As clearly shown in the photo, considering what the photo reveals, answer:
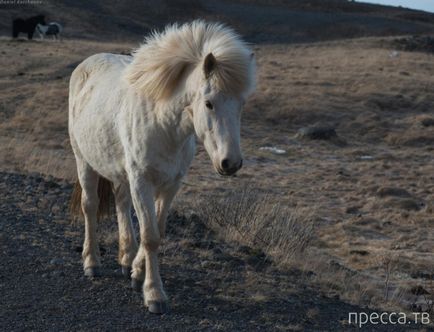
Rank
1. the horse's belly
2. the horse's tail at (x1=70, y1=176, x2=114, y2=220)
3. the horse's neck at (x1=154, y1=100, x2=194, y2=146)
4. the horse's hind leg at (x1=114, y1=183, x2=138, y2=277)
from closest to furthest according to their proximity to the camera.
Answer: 1. the horse's neck at (x1=154, y1=100, x2=194, y2=146)
2. the horse's belly
3. the horse's hind leg at (x1=114, y1=183, x2=138, y2=277)
4. the horse's tail at (x1=70, y1=176, x2=114, y2=220)

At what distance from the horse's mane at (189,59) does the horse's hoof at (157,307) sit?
1.44 metres

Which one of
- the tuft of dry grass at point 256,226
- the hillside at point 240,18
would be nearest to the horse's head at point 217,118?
the tuft of dry grass at point 256,226

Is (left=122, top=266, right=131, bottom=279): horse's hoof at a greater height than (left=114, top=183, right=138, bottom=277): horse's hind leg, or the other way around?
(left=114, top=183, right=138, bottom=277): horse's hind leg

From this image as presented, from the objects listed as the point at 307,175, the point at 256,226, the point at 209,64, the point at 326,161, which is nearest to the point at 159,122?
the point at 209,64

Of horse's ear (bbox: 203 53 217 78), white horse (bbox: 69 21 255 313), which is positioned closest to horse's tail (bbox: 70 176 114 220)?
white horse (bbox: 69 21 255 313)

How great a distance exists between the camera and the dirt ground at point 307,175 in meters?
5.86

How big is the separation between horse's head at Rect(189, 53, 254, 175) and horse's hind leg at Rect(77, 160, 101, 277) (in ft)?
5.88

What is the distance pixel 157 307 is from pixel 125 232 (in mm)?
1229

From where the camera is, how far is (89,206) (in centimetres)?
648

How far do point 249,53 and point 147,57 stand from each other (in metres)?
0.85

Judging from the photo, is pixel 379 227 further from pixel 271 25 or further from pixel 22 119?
pixel 271 25

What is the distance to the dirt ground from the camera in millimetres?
5855

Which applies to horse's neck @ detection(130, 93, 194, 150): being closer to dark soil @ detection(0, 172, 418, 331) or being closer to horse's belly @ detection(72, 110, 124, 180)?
horse's belly @ detection(72, 110, 124, 180)

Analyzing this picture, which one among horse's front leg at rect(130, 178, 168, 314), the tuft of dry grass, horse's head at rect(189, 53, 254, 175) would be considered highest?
horse's head at rect(189, 53, 254, 175)
